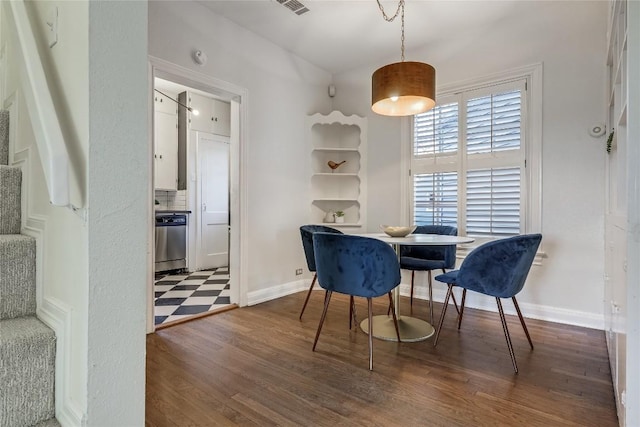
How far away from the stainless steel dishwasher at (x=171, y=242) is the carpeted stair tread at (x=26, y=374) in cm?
378

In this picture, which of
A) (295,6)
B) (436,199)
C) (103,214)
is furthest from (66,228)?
(436,199)

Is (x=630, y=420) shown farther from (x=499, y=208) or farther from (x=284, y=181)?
(x=284, y=181)

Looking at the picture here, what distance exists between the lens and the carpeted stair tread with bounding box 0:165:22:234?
1257 millimetres

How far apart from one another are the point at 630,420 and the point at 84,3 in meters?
2.09

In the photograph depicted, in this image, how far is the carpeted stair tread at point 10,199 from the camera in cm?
126

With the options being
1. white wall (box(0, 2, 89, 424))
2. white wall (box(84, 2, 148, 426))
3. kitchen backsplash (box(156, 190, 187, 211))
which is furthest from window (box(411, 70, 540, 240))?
kitchen backsplash (box(156, 190, 187, 211))

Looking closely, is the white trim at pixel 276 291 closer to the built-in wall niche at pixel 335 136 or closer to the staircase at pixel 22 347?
the built-in wall niche at pixel 335 136

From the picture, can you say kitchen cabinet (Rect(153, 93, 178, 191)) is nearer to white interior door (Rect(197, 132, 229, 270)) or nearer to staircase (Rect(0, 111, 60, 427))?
white interior door (Rect(197, 132, 229, 270))

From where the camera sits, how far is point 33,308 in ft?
3.66

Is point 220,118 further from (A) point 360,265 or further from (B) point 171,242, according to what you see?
(A) point 360,265

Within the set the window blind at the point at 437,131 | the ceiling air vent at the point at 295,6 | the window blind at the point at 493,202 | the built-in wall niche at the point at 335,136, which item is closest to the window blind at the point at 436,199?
the window blind at the point at 493,202

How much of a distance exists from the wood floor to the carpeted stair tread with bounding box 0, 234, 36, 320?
76cm

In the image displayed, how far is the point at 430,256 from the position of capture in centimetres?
320

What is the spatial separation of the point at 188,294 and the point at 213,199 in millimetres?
1910
